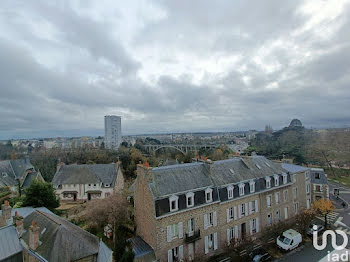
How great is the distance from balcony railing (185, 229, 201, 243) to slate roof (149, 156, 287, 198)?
3923 mm

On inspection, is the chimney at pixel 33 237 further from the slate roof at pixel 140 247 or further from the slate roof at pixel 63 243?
the slate roof at pixel 140 247

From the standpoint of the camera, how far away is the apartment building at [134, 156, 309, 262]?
52.3ft

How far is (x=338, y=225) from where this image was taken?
24766 millimetres

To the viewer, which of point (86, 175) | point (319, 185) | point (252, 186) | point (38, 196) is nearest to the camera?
point (252, 186)

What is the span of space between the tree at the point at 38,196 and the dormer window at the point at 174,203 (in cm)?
1856

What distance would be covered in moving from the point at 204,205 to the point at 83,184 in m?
26.9

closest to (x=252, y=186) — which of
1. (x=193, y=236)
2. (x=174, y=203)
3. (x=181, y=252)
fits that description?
(x=193, y=236)

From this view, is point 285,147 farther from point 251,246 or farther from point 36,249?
point 36,249

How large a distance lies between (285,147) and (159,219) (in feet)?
197

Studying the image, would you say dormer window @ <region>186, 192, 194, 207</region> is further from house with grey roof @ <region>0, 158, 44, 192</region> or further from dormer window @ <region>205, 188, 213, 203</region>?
house with grey roof @ <region>0, 158, 44, 192</region>

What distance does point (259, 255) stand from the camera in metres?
17.5

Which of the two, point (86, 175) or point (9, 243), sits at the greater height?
point (9, 243)

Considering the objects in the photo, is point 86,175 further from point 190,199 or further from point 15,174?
point 190,199

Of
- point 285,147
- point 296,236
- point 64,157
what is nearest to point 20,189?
point 64,157
